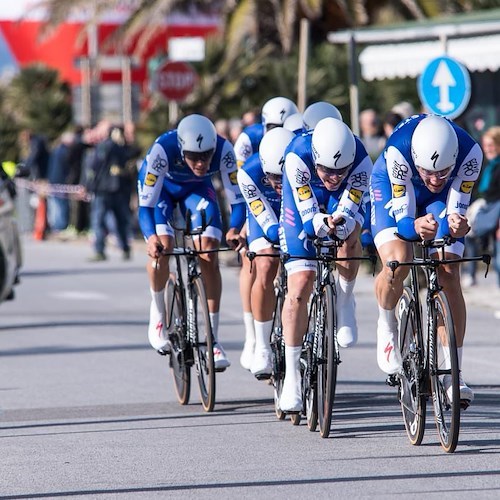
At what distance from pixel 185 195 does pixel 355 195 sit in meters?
2.15

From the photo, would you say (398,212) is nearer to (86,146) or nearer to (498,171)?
(498,171)

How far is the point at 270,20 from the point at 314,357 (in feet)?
80.5

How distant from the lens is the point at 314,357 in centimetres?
953

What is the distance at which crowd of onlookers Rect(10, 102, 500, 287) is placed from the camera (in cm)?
1781

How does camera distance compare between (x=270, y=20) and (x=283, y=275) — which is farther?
(x=270, y=20)

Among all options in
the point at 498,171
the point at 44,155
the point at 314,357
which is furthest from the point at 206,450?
the point at 44,155

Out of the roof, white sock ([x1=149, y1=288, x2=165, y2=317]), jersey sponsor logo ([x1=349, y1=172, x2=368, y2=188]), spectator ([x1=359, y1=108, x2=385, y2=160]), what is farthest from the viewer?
the roof

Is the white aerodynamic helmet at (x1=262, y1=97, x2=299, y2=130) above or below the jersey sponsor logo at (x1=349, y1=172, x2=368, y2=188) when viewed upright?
above

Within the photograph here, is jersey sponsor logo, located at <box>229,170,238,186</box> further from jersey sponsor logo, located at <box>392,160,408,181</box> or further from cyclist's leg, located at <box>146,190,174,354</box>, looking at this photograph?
jersey sponsor logo, located at <box>392,160,408,181</box>

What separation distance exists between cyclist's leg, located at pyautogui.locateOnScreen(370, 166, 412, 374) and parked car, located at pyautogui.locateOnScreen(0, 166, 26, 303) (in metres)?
6.81

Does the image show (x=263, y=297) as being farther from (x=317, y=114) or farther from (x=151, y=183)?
(x=317, y=114)

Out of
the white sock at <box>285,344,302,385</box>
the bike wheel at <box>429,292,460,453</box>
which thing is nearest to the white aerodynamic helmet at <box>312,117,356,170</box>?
the bike wheel at <box>429,292,460,453</box>

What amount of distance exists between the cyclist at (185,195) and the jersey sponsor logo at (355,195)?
1575mm

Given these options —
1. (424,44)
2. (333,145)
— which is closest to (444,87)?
(424,44)
